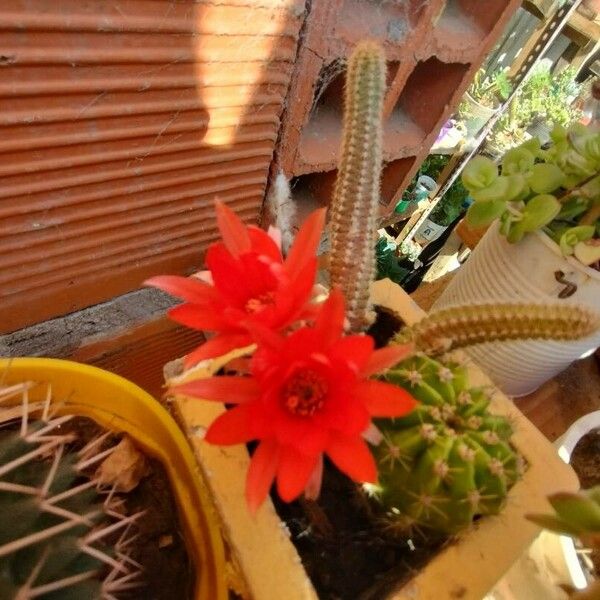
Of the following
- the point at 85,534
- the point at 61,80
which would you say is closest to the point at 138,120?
the point at 61,80

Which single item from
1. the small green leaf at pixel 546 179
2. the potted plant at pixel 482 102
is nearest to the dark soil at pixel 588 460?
the small green leaf at pixel 546 179

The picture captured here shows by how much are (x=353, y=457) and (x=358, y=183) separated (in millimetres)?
223

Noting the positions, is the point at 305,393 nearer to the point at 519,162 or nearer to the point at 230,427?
the point at 230,427

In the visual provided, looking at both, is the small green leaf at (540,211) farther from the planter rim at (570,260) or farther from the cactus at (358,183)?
the cactus at (358,183)

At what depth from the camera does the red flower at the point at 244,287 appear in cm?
29

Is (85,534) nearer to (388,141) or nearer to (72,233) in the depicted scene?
(72,233)

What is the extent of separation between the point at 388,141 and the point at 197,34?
1.32 feet

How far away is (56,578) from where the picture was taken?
1.06 ft

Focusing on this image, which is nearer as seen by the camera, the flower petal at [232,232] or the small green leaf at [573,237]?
the flower petal at [232,232]

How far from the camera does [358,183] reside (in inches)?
16.0

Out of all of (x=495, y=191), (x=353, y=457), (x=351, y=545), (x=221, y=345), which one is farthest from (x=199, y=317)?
(x=495, y=191)

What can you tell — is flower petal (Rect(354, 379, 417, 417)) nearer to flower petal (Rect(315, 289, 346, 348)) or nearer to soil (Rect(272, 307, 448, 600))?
flower petal (Rect(315, 289, 346, 348))

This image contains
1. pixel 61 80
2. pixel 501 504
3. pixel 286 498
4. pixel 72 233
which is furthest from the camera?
pixel 72 233

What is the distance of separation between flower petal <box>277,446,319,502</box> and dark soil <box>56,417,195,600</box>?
0.74 ft
